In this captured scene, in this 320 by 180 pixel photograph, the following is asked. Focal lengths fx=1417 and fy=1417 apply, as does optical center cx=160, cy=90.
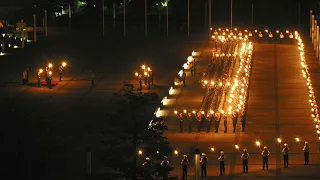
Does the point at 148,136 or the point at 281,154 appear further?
the point at 281,154

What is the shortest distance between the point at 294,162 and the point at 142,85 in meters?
20.4

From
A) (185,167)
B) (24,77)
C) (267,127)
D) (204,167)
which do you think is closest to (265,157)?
(204,167)

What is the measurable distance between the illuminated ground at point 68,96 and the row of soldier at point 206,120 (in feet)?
11.9

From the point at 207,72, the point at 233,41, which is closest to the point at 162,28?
the point at 233,41

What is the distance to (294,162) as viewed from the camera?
5262cm

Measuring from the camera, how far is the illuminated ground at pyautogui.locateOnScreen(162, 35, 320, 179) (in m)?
51.6

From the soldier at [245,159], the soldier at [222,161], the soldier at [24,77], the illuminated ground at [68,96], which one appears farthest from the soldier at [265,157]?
the soldier at [24,77]

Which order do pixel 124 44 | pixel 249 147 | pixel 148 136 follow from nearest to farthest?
pixel 148 136 → pixel 249 147 → pixel 124 44

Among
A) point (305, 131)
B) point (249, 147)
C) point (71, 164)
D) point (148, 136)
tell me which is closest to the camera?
point (148, 136)

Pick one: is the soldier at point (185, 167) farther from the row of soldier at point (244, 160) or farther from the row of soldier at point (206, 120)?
the row of soldier at point (206, 120)

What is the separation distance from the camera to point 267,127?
60.7 metres

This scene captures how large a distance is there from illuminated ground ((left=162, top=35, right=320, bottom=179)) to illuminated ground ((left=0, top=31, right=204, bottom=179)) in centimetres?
337

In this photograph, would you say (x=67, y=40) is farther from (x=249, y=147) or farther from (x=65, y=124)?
(x=249, y=147)

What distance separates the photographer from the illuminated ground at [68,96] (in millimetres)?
51750
